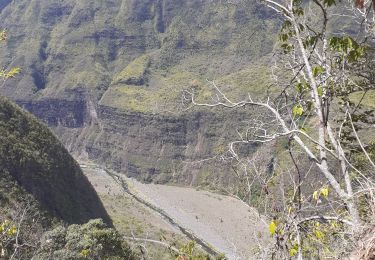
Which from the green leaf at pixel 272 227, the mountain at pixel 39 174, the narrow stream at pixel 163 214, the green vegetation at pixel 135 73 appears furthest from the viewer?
the green vegetation at pixel 135 73

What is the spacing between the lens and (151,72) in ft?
570

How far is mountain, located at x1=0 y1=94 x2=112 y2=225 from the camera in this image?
5333cm

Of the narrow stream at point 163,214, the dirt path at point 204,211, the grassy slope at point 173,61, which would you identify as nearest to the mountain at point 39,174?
the narrow stream at point 163,214

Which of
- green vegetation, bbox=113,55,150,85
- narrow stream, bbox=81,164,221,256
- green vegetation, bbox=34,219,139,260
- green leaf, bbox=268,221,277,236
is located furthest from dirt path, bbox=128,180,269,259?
green leaf, bbox=268,221,277,236

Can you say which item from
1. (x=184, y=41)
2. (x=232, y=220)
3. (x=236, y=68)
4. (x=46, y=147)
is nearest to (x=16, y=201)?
(x=46, y=147)

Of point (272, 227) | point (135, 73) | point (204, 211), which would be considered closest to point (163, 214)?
point (204, 211)

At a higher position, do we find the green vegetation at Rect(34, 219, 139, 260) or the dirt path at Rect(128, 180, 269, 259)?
the green vegetation at Rect(34, 219, 139, 260)

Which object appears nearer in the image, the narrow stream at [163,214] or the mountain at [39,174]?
the mountain at [39,174]

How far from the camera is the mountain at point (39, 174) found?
53.3 metres

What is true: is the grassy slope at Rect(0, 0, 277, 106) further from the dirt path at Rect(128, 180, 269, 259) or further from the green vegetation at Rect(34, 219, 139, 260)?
the green vegetation at Rect(34, 219, 139, 260)

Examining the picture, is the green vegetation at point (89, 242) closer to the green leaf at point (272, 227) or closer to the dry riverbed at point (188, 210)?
the green leaf at point (272, 227)

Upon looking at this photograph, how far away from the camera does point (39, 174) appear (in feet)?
197

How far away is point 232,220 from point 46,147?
40.2 m

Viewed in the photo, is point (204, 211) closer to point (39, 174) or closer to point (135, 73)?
point (39, 174)
